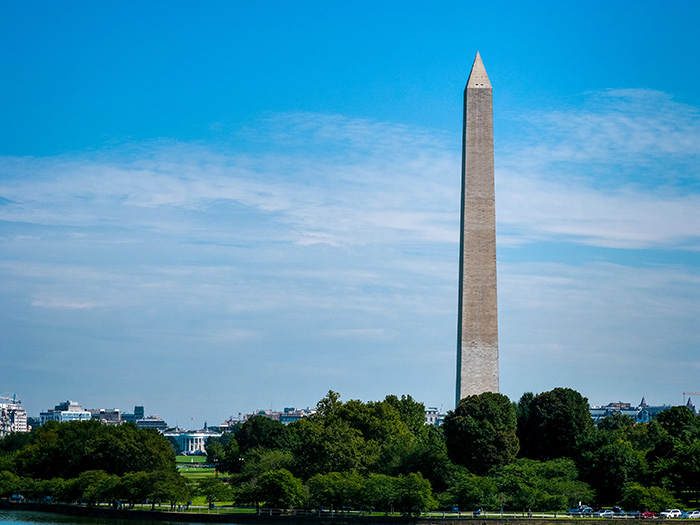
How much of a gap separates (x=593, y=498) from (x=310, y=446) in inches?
611

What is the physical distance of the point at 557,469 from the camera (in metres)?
56.8

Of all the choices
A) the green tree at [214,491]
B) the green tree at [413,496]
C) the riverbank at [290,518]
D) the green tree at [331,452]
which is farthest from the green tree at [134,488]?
the green tree at [413,496]

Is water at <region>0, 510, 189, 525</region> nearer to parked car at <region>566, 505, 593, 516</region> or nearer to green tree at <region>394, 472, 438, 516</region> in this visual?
green tree at <region>394, 472, 438, 516</region>

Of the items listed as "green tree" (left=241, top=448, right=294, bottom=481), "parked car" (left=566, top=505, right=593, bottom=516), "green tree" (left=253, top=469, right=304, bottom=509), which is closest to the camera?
"parked car" (left=566, top=505, right=593, bottom=516)

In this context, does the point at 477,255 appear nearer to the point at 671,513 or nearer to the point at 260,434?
the point at 671,513

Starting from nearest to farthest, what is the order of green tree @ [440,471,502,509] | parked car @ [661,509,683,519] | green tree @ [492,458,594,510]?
parked car @ [661,509,683,519]
green tree @ [492,458,594,510]
green tree @ [440,471,502,509]

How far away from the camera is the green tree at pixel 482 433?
192 ft

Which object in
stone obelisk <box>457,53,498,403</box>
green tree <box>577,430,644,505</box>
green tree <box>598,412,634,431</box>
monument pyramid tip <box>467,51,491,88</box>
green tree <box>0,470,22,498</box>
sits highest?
monument pyramid tip <box>467,51,491,88</box>

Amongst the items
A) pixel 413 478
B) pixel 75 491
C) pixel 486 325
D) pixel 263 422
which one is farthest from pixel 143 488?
pixel 263 422

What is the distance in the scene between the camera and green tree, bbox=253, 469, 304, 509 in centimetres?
5553

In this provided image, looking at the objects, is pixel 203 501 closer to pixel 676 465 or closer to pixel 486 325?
pixel 486 325

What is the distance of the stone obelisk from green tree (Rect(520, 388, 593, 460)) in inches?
118

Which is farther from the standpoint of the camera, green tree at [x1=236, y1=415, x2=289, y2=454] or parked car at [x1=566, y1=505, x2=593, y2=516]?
green tree at [x1=236, y1=415, x2=289, y2=454]

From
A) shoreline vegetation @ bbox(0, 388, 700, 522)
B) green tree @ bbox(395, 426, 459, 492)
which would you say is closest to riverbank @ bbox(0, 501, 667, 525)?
shoreline vegetation @ bbox(0, 388, 700, 522)
